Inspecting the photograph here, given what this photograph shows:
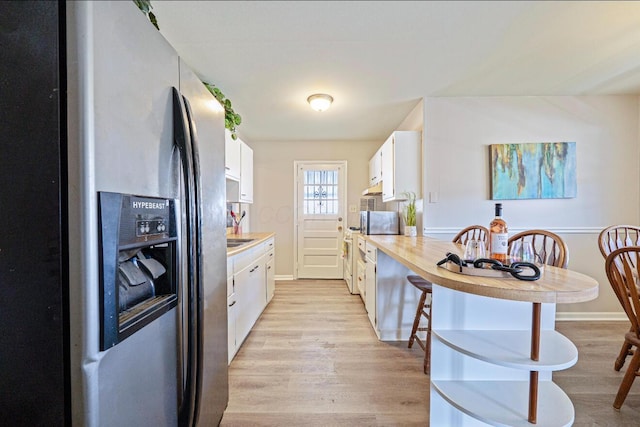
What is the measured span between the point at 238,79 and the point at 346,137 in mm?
2243

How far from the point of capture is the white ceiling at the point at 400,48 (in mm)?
1610

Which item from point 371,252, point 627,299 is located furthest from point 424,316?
point 627,299

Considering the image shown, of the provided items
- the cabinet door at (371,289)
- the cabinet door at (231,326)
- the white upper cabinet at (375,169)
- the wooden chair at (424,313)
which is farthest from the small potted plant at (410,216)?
the cabinet door at (231,326)

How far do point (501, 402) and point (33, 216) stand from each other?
1.65 meters

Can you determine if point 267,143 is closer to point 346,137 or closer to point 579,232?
point 346,137

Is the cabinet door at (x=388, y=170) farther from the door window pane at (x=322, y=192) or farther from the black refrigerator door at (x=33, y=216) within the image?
the black refrigerator door at (x=33, y=216)

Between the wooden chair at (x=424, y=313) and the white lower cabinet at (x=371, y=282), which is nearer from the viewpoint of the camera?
the wooden chair at (x=424, y=313)

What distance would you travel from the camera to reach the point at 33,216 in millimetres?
574

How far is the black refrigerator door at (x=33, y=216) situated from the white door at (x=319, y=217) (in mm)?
3947

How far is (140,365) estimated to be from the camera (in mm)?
723

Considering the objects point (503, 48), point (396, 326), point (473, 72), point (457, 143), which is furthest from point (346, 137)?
point (396, 326)

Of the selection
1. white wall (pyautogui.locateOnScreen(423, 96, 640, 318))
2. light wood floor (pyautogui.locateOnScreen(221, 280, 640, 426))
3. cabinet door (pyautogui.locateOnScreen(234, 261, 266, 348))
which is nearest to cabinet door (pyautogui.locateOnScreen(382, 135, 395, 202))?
white wall (pyautogui.locateOnScreen(423, 96, 640, 318))

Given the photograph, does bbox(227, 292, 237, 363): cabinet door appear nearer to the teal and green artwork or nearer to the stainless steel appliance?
the stainless steel appliance

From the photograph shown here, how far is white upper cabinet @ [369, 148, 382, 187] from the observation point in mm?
3660
